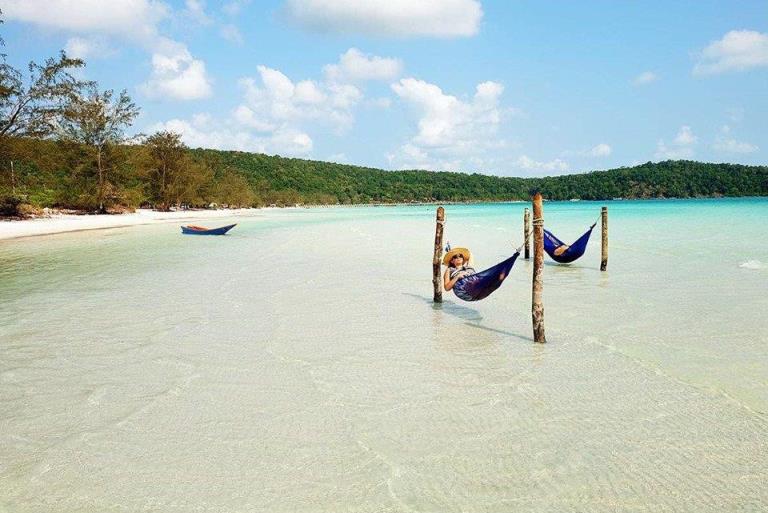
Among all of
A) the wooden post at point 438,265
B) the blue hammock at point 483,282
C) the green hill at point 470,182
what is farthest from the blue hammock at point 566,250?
the green hill at point 470,182

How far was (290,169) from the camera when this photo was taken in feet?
408

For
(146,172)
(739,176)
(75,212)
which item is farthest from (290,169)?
(739,176)

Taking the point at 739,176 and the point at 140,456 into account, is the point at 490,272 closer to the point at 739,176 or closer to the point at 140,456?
the point at 140,456

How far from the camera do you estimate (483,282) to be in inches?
330

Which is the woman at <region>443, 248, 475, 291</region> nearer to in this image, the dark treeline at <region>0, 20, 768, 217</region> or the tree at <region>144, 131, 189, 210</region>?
the dark treeline at <region>0, 20, 768, 217</region>

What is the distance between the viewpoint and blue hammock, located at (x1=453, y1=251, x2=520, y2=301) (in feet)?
26.6

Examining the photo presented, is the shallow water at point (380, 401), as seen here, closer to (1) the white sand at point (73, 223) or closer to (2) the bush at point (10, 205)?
(1) the white sand at point (73, 223)

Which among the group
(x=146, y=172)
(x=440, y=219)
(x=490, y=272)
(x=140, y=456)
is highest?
(x=146, y=172)

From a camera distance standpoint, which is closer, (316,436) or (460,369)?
(316,436)

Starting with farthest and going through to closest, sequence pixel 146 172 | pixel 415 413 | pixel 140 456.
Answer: pixel 146 172
pixel 415 413
pixel 140 456

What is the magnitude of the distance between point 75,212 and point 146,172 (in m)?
8.43

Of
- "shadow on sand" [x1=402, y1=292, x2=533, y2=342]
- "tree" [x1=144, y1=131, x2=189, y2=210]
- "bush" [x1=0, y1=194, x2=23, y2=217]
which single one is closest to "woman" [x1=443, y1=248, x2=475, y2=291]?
"shadow on sand" [x1=402, y1=292, x2=533, y2=342]

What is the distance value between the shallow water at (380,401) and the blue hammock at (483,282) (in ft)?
1.54

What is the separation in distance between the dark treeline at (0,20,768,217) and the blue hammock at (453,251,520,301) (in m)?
1.33
